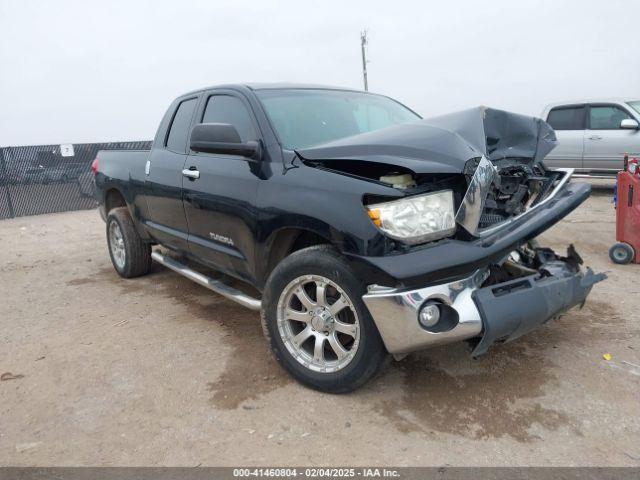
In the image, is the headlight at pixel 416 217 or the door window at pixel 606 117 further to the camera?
the door window at pixel 606 117

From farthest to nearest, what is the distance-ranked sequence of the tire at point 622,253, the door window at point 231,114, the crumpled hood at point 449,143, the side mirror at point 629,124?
the side mirror at point 629,124, the tire at point 622,253, the door window at point 231,114, the crumpled hood at point 449,143

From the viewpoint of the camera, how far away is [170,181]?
4.14m

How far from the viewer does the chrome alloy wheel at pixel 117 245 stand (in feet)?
17.7

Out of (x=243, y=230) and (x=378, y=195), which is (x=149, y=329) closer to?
(x=243, y=230)

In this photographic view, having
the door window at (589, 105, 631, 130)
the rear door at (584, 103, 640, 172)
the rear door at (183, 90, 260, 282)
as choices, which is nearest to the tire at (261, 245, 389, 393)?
the rear door at (183, 90, 260, 282)

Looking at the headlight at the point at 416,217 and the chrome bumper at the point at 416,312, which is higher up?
the headlight at the point at 416,217

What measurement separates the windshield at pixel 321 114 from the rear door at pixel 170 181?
99cm

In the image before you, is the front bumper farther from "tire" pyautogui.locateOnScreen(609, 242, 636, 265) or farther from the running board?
"tire" pyautogui.locateOnScreen(609, 242, 636, 265)

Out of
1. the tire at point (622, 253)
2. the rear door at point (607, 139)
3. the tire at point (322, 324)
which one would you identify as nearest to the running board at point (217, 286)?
the tire at point (322, 324)

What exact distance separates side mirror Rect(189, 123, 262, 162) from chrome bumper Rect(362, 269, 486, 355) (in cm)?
122

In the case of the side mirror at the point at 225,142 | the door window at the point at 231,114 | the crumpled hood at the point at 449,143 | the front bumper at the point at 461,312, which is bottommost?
the front bumper at the point at 461,312

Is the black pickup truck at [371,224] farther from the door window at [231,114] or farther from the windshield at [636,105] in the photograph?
the windshield at [636,105]

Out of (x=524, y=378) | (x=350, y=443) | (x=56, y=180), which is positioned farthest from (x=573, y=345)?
(x=56, y=180)

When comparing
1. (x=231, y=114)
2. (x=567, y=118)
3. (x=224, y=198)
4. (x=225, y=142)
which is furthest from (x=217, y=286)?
(x=567, y=118)
